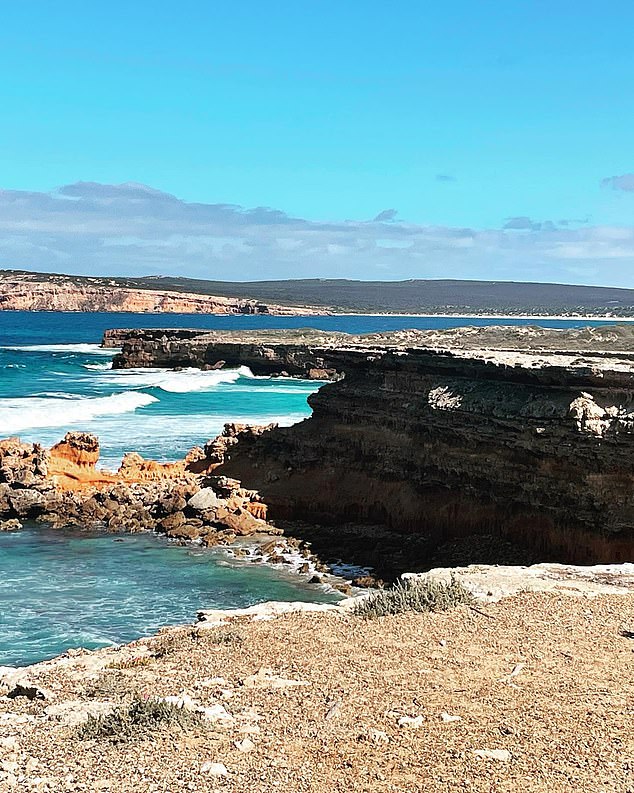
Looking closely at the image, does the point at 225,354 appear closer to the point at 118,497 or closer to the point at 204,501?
the point at 118,497

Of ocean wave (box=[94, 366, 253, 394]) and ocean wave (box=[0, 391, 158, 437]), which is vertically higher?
ocean wave (box=[94, 366, 253, 394])

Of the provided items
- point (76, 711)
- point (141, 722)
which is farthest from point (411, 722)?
point (76, 711)

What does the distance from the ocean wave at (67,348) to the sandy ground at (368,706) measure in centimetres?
7323

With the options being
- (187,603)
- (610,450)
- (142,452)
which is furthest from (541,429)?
(142,452)

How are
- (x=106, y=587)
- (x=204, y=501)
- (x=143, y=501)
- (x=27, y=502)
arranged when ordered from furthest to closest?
(x=143, y=501) → (x=27, y=502) → (x=204, y=501) → (x=106, y=587)

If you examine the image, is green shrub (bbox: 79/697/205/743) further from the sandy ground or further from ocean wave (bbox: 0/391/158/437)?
ocean wave (bbox: 0/391/158/437)

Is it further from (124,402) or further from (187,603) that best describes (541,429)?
(124,402)

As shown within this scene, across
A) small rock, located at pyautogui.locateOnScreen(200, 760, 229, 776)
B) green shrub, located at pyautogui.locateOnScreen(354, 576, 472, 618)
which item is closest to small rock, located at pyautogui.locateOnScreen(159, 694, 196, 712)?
small rock, located at pyautogui.locateOnScreen(200, 760, 229, 776)

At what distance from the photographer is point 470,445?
57.5 feet

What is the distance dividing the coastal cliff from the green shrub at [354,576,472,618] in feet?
16.7

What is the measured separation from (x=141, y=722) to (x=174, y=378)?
51198 millimetres

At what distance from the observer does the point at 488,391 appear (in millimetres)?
17406

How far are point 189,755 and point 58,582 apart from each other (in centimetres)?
1057

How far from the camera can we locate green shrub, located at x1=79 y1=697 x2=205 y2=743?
7.04 meters
